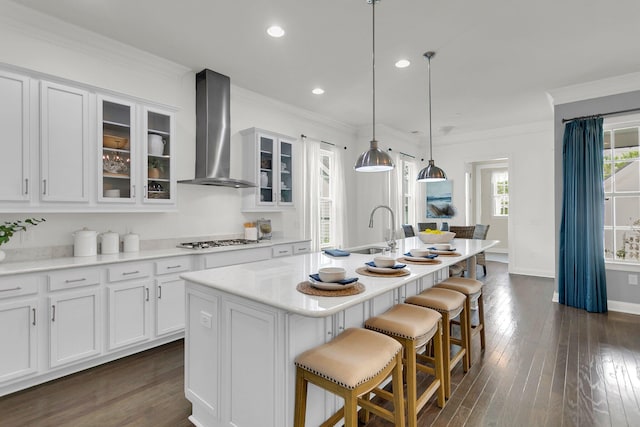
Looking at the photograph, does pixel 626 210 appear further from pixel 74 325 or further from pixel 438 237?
pixel 74 325

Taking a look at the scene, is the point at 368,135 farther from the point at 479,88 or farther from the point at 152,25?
the point at 152,25

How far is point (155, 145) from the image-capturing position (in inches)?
130

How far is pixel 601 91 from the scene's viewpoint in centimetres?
418

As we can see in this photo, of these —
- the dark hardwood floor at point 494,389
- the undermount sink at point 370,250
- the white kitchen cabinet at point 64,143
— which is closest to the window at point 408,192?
the undermount sink at point 370,250

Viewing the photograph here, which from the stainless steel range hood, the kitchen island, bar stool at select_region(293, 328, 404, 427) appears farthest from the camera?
the stainless steel range hood

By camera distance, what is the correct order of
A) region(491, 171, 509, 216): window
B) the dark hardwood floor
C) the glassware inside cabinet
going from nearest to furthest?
1. the dark hardwood floor
2. the glassware inside cabinet
3. region(491, 171, 509, 216): window

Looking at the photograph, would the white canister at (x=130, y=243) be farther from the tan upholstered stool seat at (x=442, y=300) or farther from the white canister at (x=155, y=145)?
the tan upholstered stool seat at (x=442, y=300)

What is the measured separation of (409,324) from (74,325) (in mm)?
2507

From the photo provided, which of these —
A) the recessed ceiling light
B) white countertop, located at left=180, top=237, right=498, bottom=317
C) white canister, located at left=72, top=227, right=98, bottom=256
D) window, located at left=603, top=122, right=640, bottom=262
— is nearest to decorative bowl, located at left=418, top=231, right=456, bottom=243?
white countertop, located at left=180, top=237, right=498, bottom=317

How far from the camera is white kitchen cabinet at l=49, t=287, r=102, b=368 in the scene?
2.42 metres

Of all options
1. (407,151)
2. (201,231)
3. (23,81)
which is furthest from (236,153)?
(407,151)

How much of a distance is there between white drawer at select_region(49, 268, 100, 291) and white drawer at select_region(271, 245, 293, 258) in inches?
75.0

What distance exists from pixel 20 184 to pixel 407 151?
21.2ft

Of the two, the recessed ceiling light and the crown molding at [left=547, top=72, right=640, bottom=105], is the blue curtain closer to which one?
the crown molding at [left=547, top=72, right=640, bottom=105]
